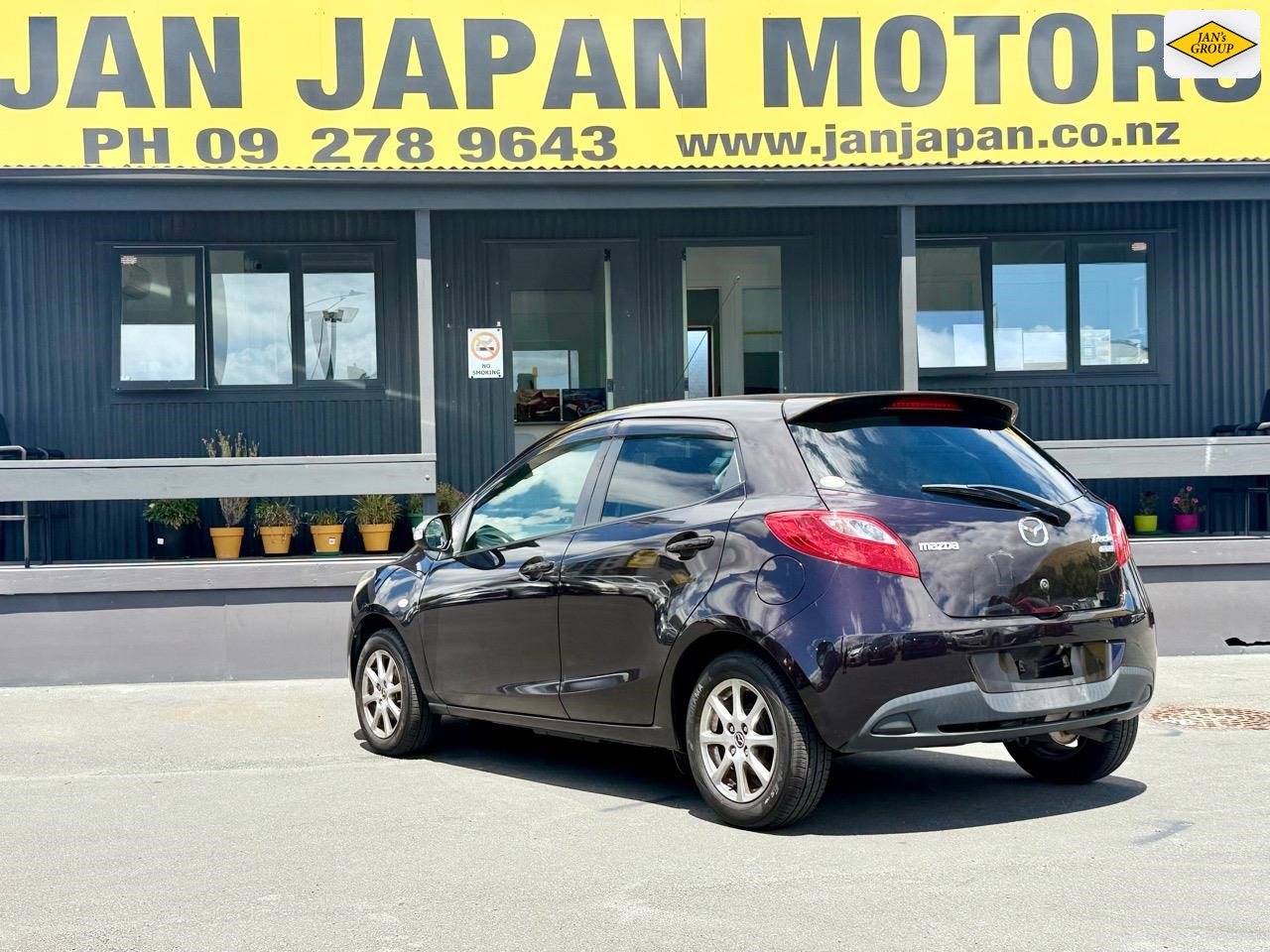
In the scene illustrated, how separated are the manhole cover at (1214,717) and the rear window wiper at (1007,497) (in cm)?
297

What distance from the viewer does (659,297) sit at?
1420cm

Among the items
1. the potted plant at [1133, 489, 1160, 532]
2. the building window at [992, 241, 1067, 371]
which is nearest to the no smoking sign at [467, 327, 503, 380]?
the building window at [992, 241, 1067, 371]

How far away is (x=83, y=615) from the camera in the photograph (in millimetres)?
10617

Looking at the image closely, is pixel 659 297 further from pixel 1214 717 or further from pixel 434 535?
pixel 1214 717

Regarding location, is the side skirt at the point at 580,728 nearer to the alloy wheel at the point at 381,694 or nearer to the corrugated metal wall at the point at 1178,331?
the alloy wheel at the point at 381,694

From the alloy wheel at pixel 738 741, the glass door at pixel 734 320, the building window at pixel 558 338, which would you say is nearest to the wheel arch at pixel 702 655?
the alloy wheel at pixel 738 741

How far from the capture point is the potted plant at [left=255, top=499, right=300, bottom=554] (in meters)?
12.3

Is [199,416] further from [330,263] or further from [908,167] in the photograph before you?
[908,167]

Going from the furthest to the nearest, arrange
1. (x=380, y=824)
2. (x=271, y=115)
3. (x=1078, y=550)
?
(x=271, y=115)
(x=380, y=824)
(x=1078, y=550)

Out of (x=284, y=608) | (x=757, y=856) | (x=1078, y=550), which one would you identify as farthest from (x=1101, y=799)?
(x=284, y=608)

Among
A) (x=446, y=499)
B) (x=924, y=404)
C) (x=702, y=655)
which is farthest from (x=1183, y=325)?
(x=702, y=655)

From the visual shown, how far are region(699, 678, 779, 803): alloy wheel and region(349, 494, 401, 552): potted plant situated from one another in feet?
22.9

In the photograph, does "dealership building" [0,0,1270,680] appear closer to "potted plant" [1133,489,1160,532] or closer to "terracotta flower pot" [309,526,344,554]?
"potted plant" [1133,489,1160,532]

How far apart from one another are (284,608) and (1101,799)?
21.5 feet
